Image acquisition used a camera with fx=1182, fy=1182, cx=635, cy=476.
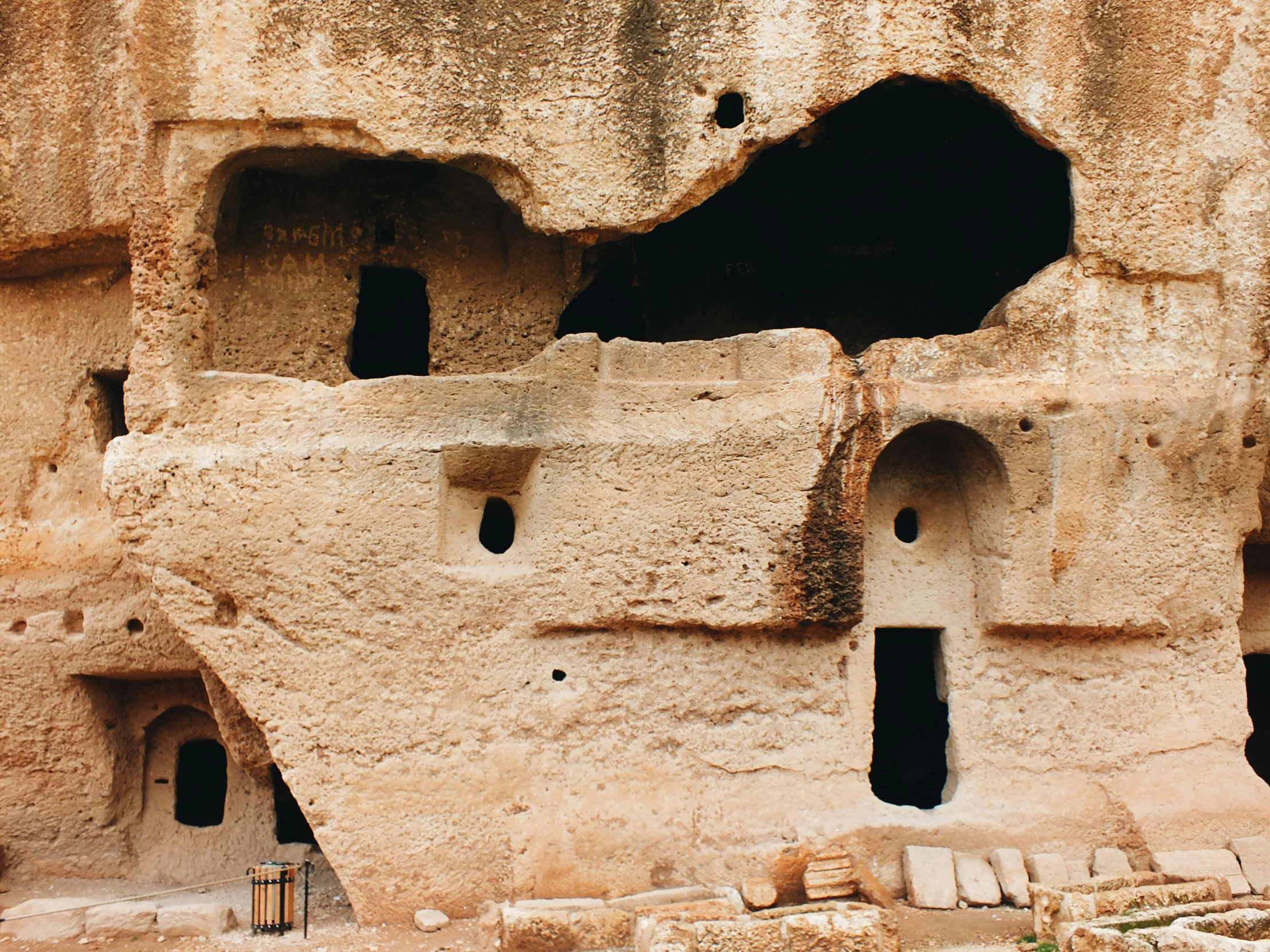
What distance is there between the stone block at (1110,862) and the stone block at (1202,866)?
5.3 inches

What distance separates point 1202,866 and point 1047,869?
0.67 metres

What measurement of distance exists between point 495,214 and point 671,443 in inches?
66.2

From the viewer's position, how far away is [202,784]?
6.49 m

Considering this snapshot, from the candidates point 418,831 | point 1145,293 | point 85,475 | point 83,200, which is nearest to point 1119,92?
point 1145,293

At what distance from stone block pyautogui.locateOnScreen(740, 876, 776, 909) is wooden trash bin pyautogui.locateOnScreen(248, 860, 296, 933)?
1.89 metres

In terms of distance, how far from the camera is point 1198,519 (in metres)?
5.11

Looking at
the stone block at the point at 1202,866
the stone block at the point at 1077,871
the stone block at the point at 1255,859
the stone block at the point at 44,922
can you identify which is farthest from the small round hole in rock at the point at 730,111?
the stone block at the point at 44,922

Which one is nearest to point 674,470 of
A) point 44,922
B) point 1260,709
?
point 44,922

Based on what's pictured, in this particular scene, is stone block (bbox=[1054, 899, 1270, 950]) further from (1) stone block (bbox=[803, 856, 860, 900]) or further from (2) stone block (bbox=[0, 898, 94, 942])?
(2) stone block (bbox=[0, 898, 94, 942])

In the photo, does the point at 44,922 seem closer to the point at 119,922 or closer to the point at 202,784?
the point at 119,922

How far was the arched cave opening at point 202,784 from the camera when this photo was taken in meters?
6.42

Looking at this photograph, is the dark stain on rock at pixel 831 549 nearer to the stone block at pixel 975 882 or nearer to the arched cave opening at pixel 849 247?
the stone block at pixel 975 882

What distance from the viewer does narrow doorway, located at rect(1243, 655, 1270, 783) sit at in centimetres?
696

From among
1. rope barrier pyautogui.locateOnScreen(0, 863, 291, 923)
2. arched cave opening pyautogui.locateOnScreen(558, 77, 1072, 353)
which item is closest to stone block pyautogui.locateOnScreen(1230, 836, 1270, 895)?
arched cave opening pyautogui.locateOnScreen(558, 77, 1072, 353)
